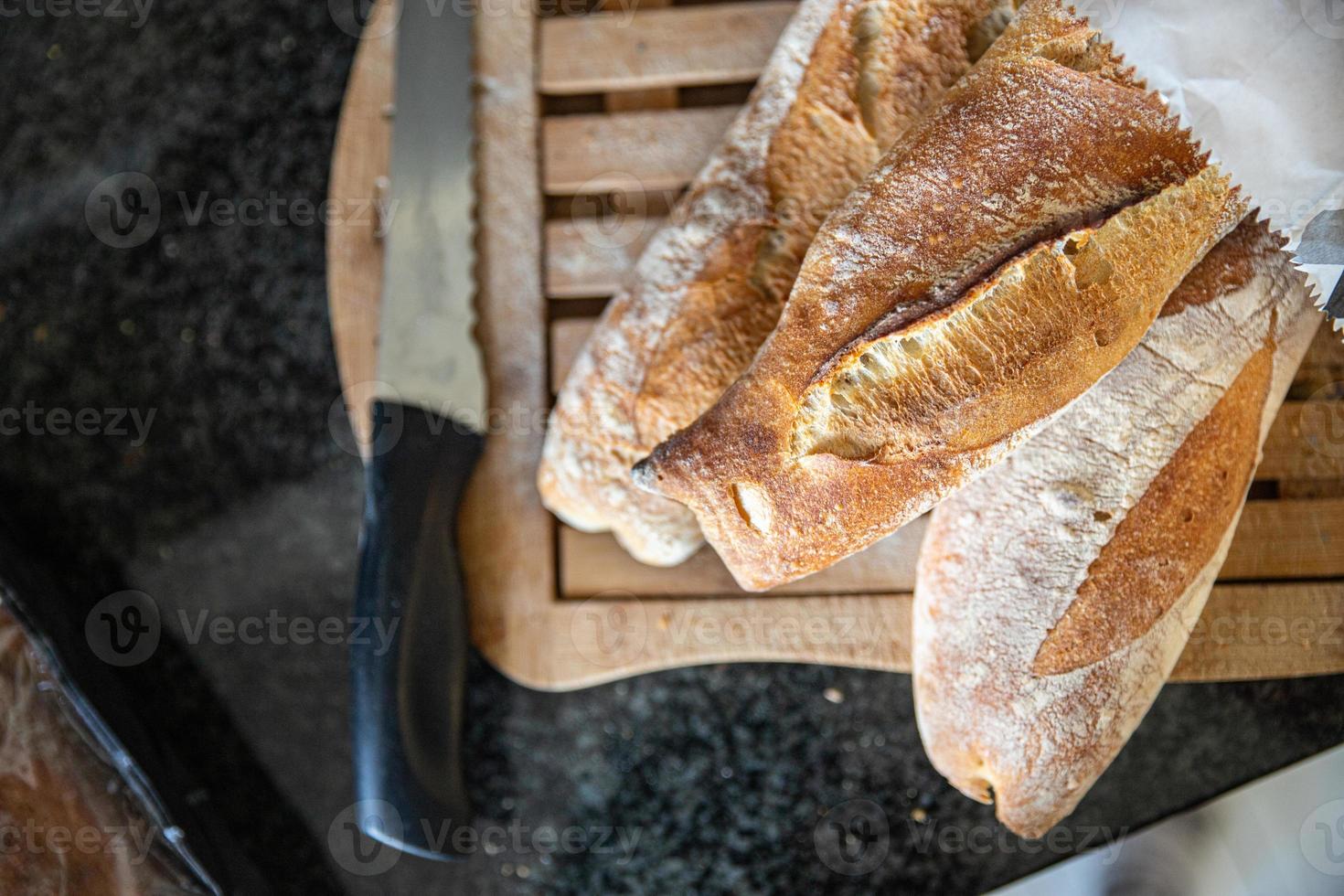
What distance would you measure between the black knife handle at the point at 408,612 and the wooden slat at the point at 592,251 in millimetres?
200

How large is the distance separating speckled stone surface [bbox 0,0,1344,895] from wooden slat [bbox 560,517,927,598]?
130 mm

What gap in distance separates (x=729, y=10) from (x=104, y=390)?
889 millimetres

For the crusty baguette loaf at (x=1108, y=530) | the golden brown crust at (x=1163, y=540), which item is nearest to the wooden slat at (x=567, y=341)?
the crusty baguette loaf at (x=1108, y=530)

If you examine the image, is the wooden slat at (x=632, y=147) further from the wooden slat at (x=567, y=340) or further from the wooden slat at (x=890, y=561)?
the wooden slat at (x=890, y=561)

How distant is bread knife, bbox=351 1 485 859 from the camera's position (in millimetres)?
898

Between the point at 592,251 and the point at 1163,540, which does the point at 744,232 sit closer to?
the point at 592,251

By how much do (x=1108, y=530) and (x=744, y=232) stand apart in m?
0.40

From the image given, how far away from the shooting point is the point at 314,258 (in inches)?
42.2

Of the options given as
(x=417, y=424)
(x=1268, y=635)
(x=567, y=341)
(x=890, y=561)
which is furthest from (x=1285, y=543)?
(x=417, y=424)

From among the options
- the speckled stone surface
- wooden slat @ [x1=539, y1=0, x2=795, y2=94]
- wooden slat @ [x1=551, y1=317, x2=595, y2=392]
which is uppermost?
wooden slat @ [x1=539, y1=0, x2=795, y2=94]

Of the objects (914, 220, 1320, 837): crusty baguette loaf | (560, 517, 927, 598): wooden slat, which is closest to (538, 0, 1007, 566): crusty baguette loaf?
(560, 517, 927, 598): wooden slat

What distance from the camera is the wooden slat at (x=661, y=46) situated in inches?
36.5

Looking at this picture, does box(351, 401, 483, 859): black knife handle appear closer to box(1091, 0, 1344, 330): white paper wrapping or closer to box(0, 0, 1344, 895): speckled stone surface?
box(0, 0, 1344, 895): speckled stone surface

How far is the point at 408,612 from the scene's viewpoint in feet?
2.97
